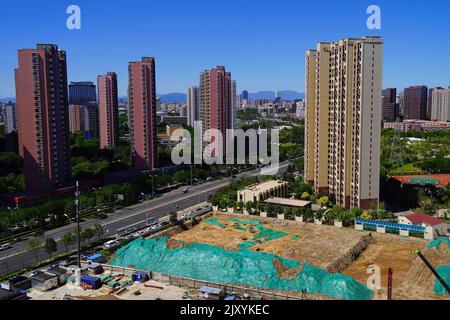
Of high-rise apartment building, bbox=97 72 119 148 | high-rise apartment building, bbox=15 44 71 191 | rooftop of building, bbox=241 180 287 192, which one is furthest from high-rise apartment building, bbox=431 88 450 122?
high-rise apartment building, bbox=15 44 71 191

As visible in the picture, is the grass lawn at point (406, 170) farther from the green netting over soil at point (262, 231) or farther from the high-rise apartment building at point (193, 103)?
the high-rise apartment building at point (193, 103)

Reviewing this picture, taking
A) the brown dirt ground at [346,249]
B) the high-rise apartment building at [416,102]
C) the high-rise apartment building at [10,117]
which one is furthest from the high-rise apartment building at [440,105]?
the high-rise apartment building at [10,117]

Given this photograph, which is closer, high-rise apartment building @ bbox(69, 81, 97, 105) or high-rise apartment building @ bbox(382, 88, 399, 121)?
high-rise apartment building @ bbox(69, 81, 97, 105)

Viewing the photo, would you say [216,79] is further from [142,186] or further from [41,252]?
[41,252]

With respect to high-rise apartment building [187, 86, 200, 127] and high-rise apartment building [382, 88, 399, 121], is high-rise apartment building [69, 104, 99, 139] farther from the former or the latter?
high-rise apartment building [382, 88, 399, 121]

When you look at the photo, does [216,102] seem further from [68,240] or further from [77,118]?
[77,118]

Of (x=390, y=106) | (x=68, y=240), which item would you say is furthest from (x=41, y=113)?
(x=390, y=106)

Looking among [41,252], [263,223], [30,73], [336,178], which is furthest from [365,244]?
[30,73]
